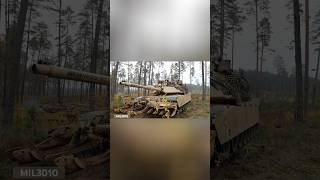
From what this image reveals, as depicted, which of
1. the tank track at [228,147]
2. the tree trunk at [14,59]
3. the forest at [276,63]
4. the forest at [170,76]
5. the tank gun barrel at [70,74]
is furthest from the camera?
the tree trunk at [14,59]

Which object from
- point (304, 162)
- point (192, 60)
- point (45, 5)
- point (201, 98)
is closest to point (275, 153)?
point (304, 162)

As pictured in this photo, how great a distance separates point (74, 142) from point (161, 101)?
1.86 meters

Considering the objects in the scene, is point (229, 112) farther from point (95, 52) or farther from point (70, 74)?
point (70, 74)

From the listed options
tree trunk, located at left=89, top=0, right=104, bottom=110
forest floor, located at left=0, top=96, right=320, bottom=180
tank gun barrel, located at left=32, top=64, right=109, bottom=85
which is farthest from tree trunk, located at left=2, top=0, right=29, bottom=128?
tree trunk, located at left=89, top=0, right=104, bottom=110

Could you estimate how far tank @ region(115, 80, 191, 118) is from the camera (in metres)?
7.54

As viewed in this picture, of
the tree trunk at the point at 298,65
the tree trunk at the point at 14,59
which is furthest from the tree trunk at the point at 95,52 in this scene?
the tree trunk at the point at 298,65

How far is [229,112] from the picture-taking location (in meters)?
7.55

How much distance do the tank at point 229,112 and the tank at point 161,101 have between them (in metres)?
0.60

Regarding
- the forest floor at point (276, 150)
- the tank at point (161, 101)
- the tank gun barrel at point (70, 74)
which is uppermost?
the tank gun barrel at point (70, 74)

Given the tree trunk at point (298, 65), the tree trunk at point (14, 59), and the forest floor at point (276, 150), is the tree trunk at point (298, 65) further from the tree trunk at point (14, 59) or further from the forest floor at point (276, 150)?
the tree trunk at point (14, 59)

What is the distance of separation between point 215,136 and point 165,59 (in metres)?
1.65

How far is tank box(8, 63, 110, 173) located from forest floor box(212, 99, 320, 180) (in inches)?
89.5

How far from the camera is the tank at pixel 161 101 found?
24.7 feet

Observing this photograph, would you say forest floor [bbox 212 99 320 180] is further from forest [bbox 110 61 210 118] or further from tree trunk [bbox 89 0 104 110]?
tree trunk [bbox 89 0 104 110]
